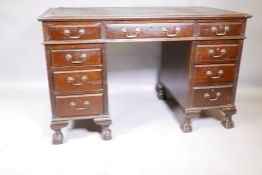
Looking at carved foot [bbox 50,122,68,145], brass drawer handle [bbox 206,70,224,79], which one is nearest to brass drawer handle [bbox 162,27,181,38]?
brass drawer handle [bbox 206,70,224,79]

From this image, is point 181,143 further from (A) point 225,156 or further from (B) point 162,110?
(B) point 162,110

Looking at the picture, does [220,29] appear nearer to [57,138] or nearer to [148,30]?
[148,30]

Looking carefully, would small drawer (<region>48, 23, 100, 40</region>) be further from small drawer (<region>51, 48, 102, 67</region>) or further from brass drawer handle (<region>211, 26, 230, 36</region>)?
brass drawer handle (<region>211, 26, 230, 36</region>)

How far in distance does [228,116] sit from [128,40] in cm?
94

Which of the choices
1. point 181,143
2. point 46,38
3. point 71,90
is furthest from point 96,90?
point 181,143

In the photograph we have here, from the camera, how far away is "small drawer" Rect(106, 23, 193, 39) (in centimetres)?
180

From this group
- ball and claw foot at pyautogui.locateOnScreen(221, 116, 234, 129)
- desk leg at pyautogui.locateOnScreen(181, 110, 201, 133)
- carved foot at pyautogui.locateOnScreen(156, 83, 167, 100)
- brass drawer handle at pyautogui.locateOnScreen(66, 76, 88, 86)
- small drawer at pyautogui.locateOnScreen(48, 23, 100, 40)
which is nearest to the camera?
small drawer at pyautogui.locateOnScreen(48, 23, 100, 40)

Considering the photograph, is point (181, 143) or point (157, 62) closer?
point (181, 143)

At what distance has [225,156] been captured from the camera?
183 centimetres

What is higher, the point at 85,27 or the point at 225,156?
the point at 85,27

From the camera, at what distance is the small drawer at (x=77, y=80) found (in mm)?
1829

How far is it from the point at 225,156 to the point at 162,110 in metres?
0.77

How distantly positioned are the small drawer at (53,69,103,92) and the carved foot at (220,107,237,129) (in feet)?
3.03

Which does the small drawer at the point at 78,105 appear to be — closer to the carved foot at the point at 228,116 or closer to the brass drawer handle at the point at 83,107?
the brass drawer handle at the point at 83,107
